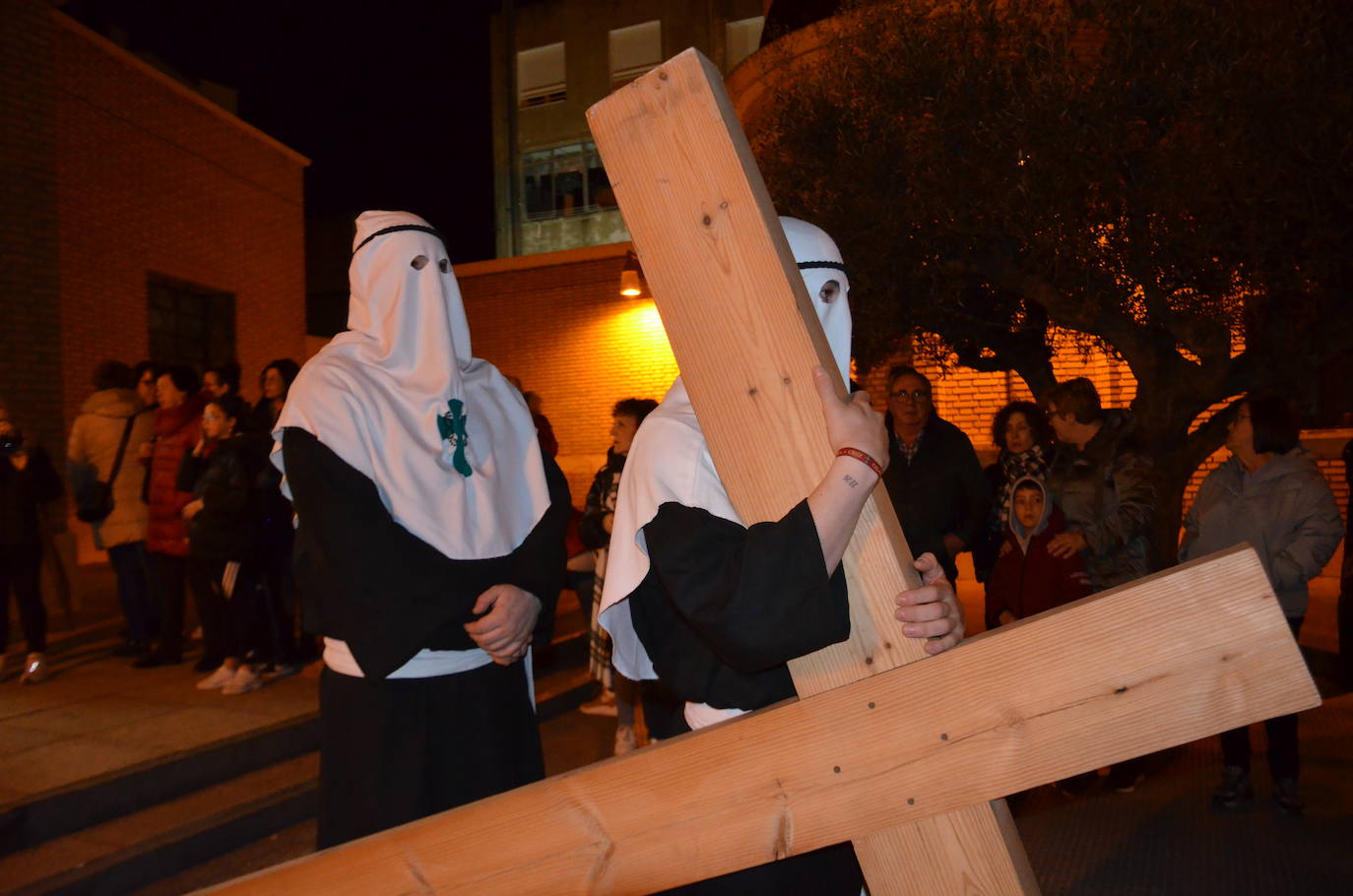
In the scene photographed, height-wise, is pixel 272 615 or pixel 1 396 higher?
pixel 1 396

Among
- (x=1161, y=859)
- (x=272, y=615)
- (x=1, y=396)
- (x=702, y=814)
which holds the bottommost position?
(x=1161, y=859)

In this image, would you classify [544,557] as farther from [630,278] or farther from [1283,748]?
[630,278]

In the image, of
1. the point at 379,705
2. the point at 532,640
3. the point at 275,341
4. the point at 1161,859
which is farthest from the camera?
the point at 275,341

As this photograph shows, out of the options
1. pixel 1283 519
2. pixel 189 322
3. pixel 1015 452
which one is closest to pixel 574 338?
pixel 189 322

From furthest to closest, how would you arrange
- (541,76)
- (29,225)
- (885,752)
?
(541,76), (29,225), (885,752)

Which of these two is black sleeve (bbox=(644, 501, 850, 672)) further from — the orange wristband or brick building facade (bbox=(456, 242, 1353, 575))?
brick building facade (bbox=(456, 242, 1353, 575))

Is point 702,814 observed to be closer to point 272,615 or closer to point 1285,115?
point 272,615

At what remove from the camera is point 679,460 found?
1.51 meters

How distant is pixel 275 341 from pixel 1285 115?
50.3 ft

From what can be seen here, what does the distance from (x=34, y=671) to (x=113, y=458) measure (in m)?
1.52

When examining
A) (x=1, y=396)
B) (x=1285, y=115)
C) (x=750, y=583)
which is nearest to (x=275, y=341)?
(x=1, y=396)

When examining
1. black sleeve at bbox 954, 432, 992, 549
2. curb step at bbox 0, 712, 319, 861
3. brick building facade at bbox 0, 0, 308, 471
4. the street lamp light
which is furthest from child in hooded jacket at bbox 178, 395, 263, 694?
the street lamp light

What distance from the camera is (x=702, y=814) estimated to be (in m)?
1.27

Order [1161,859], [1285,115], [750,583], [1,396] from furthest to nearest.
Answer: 1. [1,396]
2. [1285,115]
3. [1161,859]
4. [750,583]
